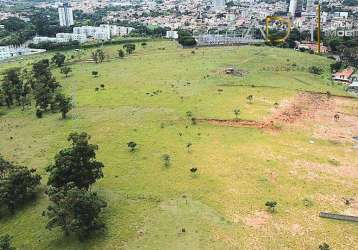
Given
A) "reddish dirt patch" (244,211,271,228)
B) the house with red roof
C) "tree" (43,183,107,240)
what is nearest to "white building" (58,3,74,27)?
the house with red roof

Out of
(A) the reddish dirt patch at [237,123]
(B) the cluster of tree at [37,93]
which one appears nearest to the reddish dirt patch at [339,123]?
(A) the reddish dirt patch at [237,123]

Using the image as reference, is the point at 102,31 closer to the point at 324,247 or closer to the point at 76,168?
the point at 76,168

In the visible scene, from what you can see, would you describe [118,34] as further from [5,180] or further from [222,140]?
[5,180]

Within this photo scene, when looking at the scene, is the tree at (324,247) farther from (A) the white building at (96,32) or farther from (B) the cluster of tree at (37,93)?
(A) the white building at (96,32)

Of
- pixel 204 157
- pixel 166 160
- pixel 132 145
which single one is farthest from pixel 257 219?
pixel 132 145

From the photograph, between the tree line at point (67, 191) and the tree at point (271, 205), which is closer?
the tree line at point (67, 191)

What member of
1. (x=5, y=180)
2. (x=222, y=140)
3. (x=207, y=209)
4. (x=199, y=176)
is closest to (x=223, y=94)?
(x=222, y=140)

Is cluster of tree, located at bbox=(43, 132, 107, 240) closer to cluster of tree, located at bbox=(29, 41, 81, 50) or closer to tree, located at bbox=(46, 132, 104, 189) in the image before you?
tree, located at bbox=(46, 132, 104, 189)
